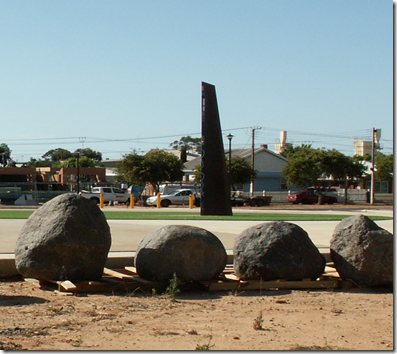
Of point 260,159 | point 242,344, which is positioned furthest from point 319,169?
point 242,344

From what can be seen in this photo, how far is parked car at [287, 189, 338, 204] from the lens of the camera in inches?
2287

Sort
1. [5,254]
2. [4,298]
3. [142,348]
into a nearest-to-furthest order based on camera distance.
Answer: [142,348]
[4,298]
[5,254]

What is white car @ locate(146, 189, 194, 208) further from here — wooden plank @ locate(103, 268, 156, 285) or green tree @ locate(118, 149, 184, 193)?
wooden plank @ locate(103, 268, 156, 285)

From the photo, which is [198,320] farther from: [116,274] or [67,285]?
[116,274]

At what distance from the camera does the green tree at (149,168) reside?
56906 mm

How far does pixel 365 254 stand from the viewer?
9.55 meters

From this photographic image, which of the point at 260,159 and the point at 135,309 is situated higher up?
the point at 260,159

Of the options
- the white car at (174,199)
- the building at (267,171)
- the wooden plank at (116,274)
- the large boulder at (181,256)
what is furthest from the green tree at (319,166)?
the large boulder at (181,256)

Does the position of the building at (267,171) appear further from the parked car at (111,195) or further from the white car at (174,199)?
the white car at (174,199)

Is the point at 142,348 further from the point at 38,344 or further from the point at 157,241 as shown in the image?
the point at 157,241

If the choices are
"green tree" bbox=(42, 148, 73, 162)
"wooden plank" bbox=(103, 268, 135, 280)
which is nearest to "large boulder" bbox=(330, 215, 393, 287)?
"wooden plank" bbox=(103, 268, 135, 280)

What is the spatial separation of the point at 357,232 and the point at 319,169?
49846mm

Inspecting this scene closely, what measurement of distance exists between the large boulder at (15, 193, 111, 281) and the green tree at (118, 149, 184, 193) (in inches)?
1854

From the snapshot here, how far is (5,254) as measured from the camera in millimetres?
11164
